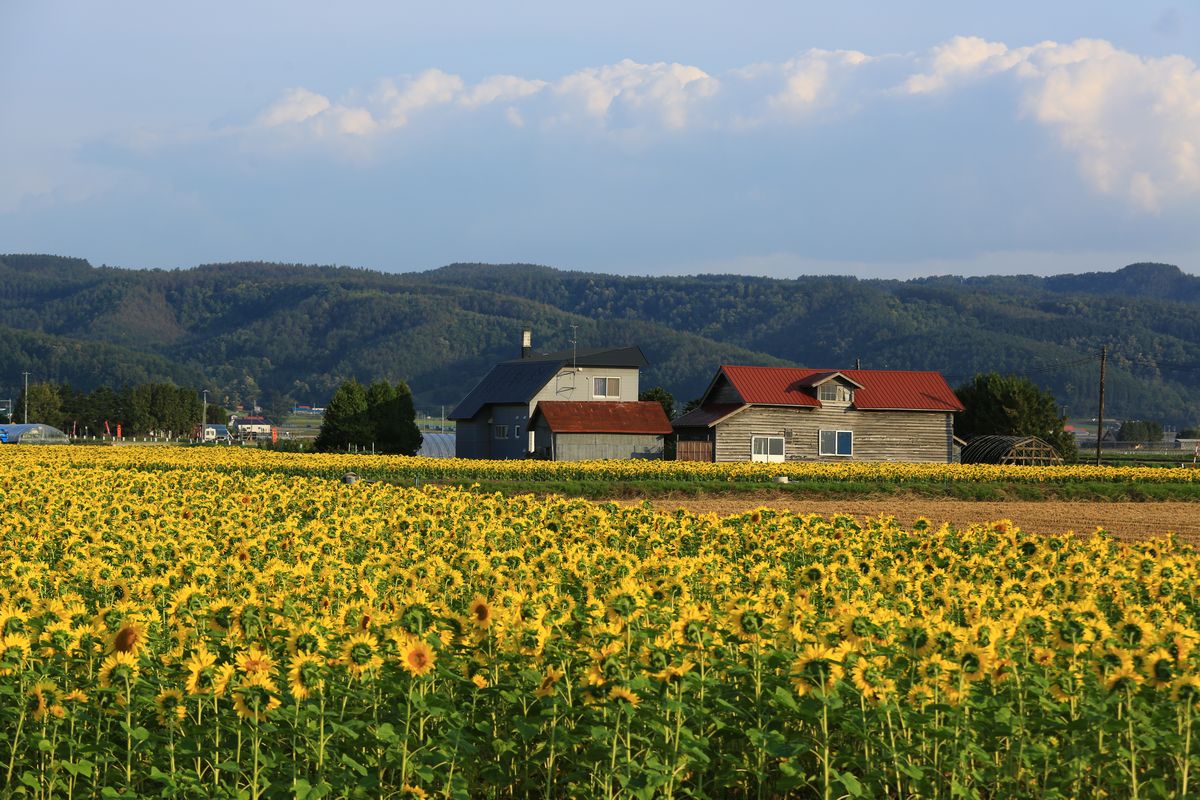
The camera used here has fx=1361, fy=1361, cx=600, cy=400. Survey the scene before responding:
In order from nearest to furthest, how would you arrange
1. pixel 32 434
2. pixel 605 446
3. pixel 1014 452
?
pixel 605 446
pixel 1014 452
pixel 32 434

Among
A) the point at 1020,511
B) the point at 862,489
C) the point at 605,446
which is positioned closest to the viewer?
the point at 1020,511

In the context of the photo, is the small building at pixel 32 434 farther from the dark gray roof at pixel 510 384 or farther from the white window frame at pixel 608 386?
the white window frame at pixel 608 386

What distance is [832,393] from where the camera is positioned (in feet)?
203

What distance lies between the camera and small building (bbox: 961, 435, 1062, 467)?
65062 millimetres

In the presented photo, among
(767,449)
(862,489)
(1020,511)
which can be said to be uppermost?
(767,449)

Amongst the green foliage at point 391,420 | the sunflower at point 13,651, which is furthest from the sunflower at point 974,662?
the green foliage at point 391,420

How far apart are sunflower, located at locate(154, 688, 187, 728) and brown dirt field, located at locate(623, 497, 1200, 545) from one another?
23786 mm

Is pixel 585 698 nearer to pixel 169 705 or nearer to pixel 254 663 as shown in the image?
pixel 254 663

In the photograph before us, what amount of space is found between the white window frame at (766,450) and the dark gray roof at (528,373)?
24.1 feet

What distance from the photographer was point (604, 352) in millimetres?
66875

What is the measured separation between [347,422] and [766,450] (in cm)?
2467

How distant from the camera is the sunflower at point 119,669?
748cm

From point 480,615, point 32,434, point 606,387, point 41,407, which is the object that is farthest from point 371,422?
point 41,407

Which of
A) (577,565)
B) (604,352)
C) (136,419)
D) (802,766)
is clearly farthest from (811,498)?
(136,419)
